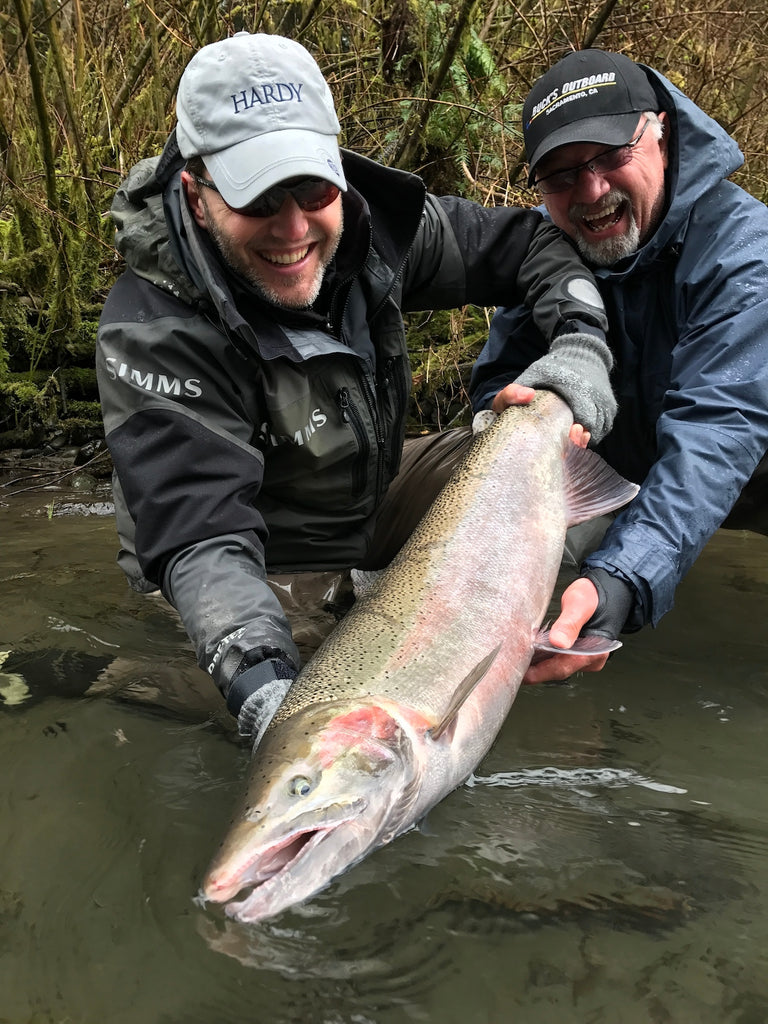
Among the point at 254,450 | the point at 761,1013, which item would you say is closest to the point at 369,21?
the point at 254,450

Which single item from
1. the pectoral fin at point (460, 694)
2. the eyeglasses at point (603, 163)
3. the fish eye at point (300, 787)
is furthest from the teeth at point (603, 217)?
the fish eye at point (300, 787)

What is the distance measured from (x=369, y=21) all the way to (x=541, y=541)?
5.14 meters

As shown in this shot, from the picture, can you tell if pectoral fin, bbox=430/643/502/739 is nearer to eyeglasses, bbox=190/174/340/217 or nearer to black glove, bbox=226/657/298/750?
black glove, bbox=226/657/298/750

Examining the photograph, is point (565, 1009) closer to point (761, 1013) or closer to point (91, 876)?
point (761, 1013)

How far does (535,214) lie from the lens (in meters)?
3.91

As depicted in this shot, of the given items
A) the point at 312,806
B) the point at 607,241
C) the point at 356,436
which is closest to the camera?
the point at 312,806

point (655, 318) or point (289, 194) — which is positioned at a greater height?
point (289, 194)

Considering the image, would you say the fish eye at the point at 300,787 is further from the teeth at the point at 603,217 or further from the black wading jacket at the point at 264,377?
the teeth at the point at 603,217

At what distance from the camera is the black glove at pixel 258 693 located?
2.32m

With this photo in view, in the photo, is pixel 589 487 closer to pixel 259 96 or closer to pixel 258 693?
pixel 258 693

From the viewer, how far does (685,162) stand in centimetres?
344

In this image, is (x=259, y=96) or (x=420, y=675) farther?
(x=259, y=96)

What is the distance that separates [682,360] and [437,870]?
1.95 metres

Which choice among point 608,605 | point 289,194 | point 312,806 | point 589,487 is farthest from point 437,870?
point 289,194
